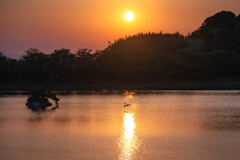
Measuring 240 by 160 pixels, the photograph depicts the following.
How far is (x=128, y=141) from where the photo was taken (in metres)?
25.7

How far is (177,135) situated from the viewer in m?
27.9

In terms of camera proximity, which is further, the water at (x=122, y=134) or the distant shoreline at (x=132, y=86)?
the distant shoreline at (x=132, y=86)

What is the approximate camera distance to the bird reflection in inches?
861

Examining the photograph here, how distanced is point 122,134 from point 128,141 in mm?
2910

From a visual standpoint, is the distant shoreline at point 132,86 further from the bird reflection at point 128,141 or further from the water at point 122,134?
the bird reflection at point 128,141

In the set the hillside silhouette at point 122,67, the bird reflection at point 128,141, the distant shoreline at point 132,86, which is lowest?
the bird reflection at point 128,141

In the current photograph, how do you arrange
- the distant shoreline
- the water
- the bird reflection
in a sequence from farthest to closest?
the distant shoreline → the water → the bird reflection

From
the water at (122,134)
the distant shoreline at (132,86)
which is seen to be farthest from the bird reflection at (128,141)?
the distant shoreline at (132,86)

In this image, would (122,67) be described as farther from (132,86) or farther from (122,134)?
(122,134)

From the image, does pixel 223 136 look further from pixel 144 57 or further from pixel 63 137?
pixel 144 57

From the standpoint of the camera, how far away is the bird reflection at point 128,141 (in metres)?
21.9

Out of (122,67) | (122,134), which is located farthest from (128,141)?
(122,67)

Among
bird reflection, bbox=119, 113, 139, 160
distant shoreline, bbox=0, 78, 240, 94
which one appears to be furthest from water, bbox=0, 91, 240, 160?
distant shoreline, bbox=0, 78, 240, 94

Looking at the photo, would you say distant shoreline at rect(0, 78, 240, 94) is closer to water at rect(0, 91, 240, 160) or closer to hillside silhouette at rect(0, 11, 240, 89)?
hillside silhouette at rect(0, 11, 240, 89)
